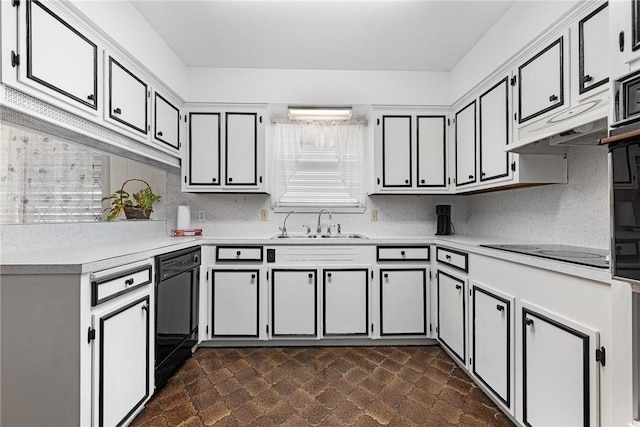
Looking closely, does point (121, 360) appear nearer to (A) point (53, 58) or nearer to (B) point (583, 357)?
(A) point (53, 58)

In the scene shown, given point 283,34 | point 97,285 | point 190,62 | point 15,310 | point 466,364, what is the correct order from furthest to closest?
point 190,62 < point 283,34 < point 466,364 < point 97,285 < point 15,310

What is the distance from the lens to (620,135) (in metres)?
1.09

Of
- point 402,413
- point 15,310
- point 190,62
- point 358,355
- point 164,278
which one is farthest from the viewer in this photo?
point 190,62

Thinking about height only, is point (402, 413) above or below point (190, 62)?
below

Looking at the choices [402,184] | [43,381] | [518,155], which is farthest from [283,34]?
[43,381]

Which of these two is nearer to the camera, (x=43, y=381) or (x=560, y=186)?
(x=43, y=381)

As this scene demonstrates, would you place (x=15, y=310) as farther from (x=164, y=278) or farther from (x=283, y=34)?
(x=283, y=34)

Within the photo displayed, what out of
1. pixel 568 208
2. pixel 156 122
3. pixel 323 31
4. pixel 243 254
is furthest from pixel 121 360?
pixel 568 208

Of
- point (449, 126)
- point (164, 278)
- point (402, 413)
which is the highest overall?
point (449, 126)

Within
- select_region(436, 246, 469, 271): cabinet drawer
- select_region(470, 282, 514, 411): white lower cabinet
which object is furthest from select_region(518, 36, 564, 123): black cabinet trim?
select_region(470, 282, 514, 411): white lower cabinet

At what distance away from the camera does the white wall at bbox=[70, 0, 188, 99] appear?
73.9 inches

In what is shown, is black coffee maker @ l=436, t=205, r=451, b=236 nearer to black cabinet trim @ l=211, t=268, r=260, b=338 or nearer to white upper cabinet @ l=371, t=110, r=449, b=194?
white upper cabinet @ l=371, t=110, r=449, b=194

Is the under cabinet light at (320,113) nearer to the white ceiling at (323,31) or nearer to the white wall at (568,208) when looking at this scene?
the white ceiling at (323,31)

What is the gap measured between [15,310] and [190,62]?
252 centimetres
